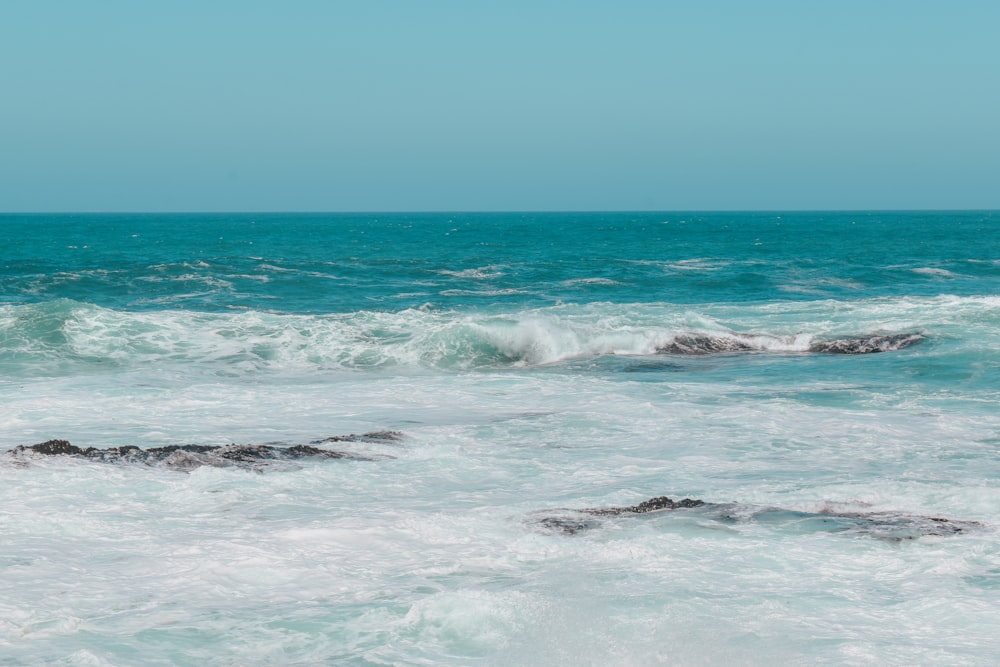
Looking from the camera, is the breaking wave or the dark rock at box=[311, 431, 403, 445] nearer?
the dark rock at box=[311, 431, 403, 445]

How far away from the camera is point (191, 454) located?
902 centimetres

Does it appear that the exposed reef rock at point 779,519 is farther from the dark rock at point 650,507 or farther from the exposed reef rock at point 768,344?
the exposed reef rock at point 768,344

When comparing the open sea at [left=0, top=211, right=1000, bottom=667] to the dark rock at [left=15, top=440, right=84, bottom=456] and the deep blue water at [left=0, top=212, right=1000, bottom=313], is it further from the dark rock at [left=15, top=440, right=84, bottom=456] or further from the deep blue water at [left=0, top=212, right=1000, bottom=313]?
the deep blue water at [left=0, top=212, right=1000, bottom=313]

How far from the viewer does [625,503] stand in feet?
26.3

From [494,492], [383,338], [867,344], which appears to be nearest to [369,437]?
[494,492]

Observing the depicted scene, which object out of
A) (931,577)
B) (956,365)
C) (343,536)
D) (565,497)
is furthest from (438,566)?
(956,365)

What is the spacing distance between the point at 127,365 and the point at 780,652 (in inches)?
531

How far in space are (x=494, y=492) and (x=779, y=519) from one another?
7.35ft

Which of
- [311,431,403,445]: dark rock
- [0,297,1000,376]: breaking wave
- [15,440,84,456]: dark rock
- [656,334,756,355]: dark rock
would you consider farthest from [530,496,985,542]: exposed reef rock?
[656,334,756,355]: dark rock

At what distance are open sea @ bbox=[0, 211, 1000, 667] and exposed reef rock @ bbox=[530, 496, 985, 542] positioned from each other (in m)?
0.03

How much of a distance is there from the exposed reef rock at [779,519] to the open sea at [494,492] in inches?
1.2

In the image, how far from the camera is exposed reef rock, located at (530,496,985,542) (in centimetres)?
716

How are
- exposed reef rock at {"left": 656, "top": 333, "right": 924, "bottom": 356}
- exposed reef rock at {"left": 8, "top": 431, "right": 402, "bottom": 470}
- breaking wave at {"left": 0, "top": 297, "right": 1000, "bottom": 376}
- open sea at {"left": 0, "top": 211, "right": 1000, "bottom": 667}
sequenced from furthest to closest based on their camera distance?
exposed reef rock at {"left": 656, "top": 333, "right": 924, "bottom": 356} → breaking wave at {"left": 0, "top": 297, "right": 1000, "bottom": 376} → exposed reef rock at {"left": 8, "top": 431, "right": 402, "bottom": 470} → open sea at {"left": 0, "top": 211, "right": 1000, "bottom": 667}

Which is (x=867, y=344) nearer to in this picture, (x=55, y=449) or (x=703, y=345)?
(x=703, y=345)
